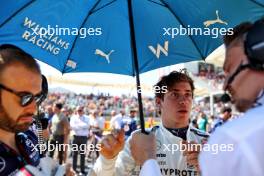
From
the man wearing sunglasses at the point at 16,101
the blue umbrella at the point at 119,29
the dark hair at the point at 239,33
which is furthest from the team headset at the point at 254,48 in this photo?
the blue umbrella at the point at 119,29

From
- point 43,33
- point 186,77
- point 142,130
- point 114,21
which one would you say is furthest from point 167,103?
point 43,33

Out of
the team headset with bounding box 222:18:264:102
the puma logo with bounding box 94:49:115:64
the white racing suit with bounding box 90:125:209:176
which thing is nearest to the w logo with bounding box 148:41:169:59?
the puma logo with bounding box 94:49:115:64

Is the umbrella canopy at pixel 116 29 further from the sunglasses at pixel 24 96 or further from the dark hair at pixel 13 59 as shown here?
the sunglasses at pixel 24 96

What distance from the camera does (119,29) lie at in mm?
3588

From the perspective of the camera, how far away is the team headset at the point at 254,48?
5.29ft

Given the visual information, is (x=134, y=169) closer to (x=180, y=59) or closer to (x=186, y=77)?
(x=186, y=77)

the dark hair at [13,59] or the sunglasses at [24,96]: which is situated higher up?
the dark hair at [13,59]

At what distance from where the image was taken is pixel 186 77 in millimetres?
3381

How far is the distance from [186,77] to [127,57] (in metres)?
0.68

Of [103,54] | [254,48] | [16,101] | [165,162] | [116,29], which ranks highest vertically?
[116,29]

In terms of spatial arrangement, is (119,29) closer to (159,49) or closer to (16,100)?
(159,49)

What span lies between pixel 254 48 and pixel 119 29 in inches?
81.4

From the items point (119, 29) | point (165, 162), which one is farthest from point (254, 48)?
point (119, 29)

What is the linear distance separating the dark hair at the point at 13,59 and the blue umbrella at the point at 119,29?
44.1 inches
